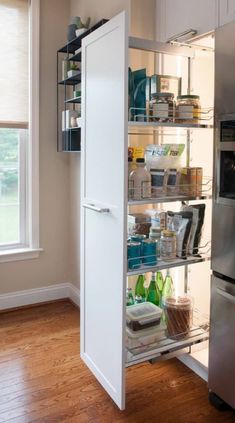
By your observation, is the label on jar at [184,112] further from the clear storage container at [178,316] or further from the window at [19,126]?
the window at [19,126]

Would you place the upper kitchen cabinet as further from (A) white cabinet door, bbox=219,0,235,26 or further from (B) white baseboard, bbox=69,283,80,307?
(B) white baseboard, bbox=69,283,80,307

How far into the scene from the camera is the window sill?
3.13m

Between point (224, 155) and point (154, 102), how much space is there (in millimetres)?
431

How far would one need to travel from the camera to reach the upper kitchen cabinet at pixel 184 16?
198cm

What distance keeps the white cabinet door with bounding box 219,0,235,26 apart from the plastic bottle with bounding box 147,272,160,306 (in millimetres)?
1350

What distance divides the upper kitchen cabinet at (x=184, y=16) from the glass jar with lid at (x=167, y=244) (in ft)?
3.46

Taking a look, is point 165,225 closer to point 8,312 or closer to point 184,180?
point 184,180

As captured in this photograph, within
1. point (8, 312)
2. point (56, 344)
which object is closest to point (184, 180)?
point (56, 344)

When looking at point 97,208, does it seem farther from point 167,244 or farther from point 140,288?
point 140,288

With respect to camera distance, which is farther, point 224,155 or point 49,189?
point 49,189


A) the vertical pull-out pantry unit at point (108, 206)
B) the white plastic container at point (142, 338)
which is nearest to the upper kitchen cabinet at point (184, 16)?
the vertical pull-out pantry unit at point (108, 206)

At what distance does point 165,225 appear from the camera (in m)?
2.16

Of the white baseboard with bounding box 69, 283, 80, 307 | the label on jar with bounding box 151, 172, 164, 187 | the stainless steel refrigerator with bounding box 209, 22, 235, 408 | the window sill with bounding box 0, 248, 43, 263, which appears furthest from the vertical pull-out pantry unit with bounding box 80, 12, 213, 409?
the window sill with bounding box 0, 248, 43, 263

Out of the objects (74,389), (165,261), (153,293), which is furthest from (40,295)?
(165,261)
